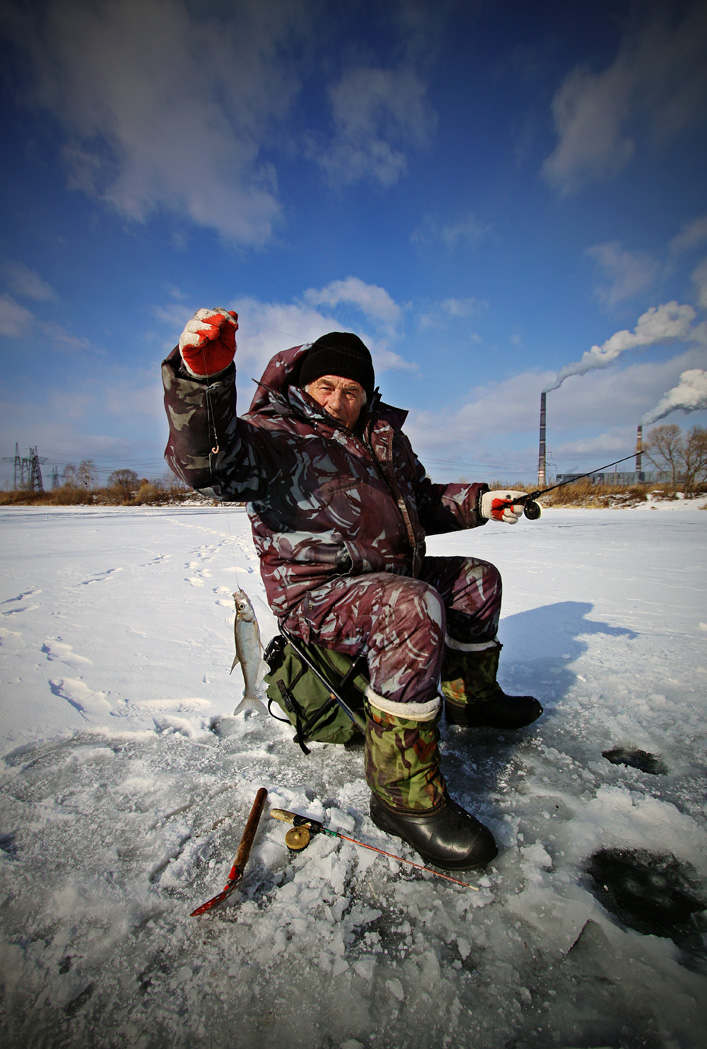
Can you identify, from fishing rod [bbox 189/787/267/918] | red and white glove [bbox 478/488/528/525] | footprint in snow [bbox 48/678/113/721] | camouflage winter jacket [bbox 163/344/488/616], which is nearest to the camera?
fishing rod [bbox 189/787/267/918]

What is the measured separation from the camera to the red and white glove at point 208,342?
141 centimetres

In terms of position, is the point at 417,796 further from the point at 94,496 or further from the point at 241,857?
the point at 94,496

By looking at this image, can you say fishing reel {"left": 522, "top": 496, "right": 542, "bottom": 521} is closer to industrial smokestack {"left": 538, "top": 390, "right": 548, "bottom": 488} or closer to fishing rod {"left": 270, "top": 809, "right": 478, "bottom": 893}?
fishing rod {"left": 270, "top": 809, "right": 478, "bottom": 893}

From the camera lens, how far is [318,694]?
1.99 meters

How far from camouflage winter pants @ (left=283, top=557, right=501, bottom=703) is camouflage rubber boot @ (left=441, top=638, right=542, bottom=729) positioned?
618 millimetres

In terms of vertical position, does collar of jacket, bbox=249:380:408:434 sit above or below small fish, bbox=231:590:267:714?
above

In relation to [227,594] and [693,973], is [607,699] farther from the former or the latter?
[227,594]

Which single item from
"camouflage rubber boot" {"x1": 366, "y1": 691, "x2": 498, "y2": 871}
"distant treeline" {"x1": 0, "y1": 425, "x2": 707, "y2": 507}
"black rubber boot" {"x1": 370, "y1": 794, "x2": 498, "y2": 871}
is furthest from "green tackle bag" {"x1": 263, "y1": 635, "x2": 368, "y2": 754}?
"distant treeline" {"x1": 0, "y1": 425, "x2": 707, "y2": 507}

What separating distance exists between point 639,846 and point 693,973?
0.41m

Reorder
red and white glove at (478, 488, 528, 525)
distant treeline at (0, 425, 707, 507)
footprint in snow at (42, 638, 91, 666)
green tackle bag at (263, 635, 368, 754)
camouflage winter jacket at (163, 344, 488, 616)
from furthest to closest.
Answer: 1. distant treeline at (0, 425, 707, 507)
2. footprint in snow at (42, 638, 91, 666)
3. red and white glove at (478, 488, 528, 525)
4. green tackle bag at (263, 635, 368, 754)
5. camouflage winter jacket at (163, 344, 488, 616)

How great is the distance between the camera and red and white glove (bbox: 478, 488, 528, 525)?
2.51 metres

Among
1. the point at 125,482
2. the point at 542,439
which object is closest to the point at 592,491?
the point at 542,439

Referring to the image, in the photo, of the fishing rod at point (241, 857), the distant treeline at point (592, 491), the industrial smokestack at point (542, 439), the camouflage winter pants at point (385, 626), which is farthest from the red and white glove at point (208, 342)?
the industrial smokestack at point (542, 439)

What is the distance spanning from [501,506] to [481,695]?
41.0 inches
